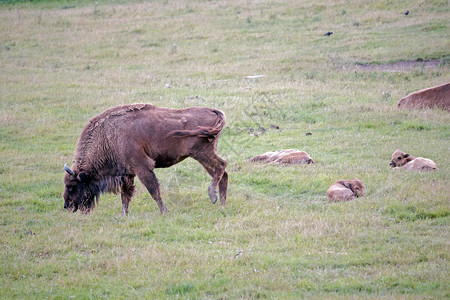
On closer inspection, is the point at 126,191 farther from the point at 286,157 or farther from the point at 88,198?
the point at 286,157

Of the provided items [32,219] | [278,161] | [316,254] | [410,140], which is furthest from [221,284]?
[410,140]

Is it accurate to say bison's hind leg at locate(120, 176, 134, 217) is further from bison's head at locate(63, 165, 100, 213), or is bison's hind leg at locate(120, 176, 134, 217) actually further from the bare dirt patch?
the bare dirt patch

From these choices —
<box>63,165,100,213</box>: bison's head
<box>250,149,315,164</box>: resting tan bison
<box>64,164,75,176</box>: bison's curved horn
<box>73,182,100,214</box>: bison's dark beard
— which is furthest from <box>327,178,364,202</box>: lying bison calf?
<box>64,164,75,176</box>: bison's curved horn

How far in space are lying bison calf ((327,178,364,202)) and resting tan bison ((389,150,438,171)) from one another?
1.64 meters

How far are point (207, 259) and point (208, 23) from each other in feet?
77.3

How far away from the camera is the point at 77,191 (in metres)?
9.16

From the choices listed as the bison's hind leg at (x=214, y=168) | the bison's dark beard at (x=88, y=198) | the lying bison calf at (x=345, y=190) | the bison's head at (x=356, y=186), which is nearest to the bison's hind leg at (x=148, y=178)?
the bison's hind leg at (x=214, y=168)

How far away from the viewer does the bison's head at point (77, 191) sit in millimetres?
9141

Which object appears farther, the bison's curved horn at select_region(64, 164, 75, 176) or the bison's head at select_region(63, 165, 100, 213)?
the bison's head at select_region(63, 165, 100, 213)

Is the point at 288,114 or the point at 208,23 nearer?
the point at 288,114

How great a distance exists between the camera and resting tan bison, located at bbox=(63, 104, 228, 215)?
8867mm

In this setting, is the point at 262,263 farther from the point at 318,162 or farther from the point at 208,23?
the point at 208,23

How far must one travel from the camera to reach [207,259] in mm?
6629

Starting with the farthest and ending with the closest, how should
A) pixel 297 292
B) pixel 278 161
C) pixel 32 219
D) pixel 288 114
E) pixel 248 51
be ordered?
pixel 248 51, pixel 288 114, pixel 278 161, pixel 32 219, pixel 297 292
